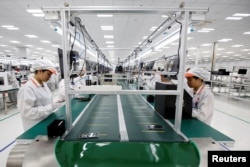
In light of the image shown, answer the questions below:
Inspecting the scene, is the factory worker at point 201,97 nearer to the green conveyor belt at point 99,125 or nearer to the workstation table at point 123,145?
the workstation table at point 123,145

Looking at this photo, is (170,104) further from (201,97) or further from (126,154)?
(126,154)

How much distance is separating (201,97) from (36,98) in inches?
78.3

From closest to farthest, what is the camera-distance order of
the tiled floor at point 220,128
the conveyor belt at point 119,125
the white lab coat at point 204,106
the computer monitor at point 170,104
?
1. the conveyor belt at point 119,125
2. the computer monitor at point 170,104
3. the white lab coat at point 204,106
4. the tiled floor at point 220,128

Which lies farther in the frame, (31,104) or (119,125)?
(31,104)

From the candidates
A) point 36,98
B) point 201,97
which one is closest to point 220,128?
point 201,97

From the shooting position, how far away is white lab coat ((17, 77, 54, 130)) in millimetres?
1571

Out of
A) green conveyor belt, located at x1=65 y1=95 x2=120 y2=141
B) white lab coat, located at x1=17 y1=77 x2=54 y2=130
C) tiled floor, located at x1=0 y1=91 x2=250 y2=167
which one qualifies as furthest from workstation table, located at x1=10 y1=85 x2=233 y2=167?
tiled floor, located at x1=0 y1=91 x2=250 y2=167

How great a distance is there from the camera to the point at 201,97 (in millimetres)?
1759

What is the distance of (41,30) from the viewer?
282 inches

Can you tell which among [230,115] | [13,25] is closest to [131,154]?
[230,115]

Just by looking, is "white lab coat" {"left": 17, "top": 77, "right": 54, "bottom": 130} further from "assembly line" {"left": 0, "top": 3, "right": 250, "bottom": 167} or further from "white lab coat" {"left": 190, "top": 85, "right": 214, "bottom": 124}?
"white lab coat" {"left": 190, "top": 85, "right": 214, "bottom": 124}

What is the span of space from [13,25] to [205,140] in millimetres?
8351

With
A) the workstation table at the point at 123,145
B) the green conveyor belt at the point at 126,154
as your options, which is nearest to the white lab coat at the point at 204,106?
the workstation table at the point at 123,145

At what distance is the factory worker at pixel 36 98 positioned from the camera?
5.16 feet
